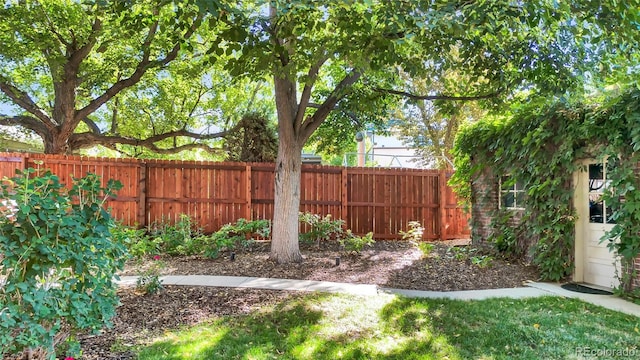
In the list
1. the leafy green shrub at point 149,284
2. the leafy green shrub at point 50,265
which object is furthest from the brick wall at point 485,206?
the leafy green shrub at point 50,265

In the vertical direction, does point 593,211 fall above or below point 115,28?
below

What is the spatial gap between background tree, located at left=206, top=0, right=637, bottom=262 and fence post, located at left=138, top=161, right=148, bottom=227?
3.82 m

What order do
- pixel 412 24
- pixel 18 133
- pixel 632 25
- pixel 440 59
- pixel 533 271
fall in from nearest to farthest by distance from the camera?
pixel 412 24 < pixel 632 25 < pixel 440 59 < pixel 533 271 < pixel 18 133

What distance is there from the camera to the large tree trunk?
254 inches

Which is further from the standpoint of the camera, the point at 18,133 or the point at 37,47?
the point at 18,133

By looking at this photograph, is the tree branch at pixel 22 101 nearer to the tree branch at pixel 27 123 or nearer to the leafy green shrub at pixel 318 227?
the tree branch at pixel 27 123

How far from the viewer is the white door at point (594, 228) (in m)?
5.55

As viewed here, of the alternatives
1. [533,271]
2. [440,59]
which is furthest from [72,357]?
[533,271]

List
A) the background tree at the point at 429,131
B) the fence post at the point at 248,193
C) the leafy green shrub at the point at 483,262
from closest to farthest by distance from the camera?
the leafy green shrub at the point at 483,262
the fence post at the point at 248,193
the background tree at the point at 429,131

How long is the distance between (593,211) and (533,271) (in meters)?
Answer: 1.33

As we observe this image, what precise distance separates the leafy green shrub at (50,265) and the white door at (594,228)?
6.10m

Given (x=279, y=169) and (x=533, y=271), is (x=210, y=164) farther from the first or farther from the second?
(x=533, y=271)

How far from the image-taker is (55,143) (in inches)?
428

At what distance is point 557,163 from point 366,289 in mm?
3703
